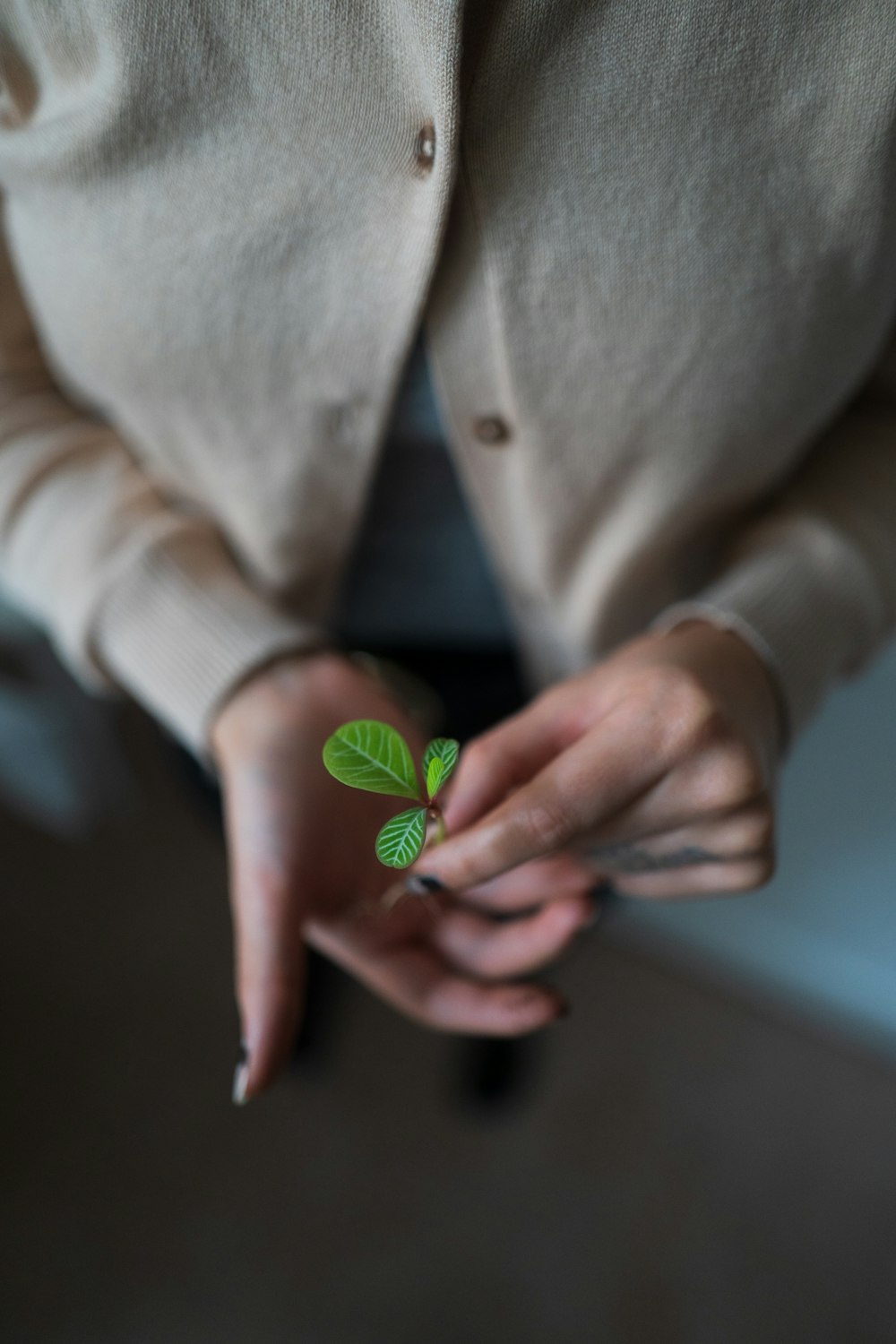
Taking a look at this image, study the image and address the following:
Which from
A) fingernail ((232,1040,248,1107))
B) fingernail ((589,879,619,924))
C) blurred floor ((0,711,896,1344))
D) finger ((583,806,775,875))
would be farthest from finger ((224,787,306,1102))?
blurred floor ((0,711,896,1344))

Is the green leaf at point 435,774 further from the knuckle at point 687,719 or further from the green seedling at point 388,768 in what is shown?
the knuckle at point 687,719

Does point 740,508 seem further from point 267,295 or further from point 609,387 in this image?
point 267,295

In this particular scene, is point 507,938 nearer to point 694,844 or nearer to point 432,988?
point 432,988

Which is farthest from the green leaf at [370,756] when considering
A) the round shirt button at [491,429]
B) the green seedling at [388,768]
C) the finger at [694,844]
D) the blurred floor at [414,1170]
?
the blurred floor at [414,1170]

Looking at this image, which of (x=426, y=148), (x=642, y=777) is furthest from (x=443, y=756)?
(x=426, y=148)

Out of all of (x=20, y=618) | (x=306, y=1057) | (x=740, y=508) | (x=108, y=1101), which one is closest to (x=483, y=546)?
(x=740, y=508)

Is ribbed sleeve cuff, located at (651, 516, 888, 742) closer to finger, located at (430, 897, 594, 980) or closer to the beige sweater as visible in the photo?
the beige sweater
